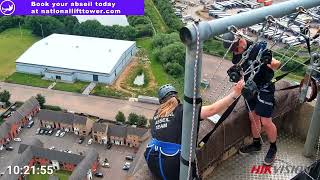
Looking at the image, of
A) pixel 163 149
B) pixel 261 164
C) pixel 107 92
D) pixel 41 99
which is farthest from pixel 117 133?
pixel 163 149

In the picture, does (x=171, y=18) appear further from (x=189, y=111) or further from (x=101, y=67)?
(x=189, y=111)

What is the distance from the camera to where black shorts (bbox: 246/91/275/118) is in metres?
4.45

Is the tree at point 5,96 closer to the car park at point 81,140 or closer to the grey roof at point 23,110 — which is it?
the grey roof at point 23,110

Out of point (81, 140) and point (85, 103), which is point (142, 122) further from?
point (85, 103)

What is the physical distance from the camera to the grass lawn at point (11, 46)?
1130 inches

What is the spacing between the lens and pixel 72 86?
2631 centimetres

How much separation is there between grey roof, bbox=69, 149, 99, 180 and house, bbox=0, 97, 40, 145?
198 inches

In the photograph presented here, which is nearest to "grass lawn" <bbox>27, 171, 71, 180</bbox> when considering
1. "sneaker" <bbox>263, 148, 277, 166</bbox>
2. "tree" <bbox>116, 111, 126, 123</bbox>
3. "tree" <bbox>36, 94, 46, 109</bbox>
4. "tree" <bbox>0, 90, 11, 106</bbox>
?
"tree" <bbox>116, 111, 126, 123</bbox>

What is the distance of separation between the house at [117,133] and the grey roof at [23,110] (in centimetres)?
500

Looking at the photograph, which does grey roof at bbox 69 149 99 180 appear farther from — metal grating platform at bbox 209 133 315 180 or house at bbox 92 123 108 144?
metal grating platform at bbox 209 133 315 180

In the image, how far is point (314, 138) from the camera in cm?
510

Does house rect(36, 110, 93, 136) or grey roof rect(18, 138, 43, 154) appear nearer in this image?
→ grey roof rect(18, 138, 43, 154)

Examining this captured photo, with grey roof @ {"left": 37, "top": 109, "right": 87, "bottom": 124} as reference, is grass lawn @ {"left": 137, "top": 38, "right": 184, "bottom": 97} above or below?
above

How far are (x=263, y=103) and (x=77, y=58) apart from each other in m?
24.9
